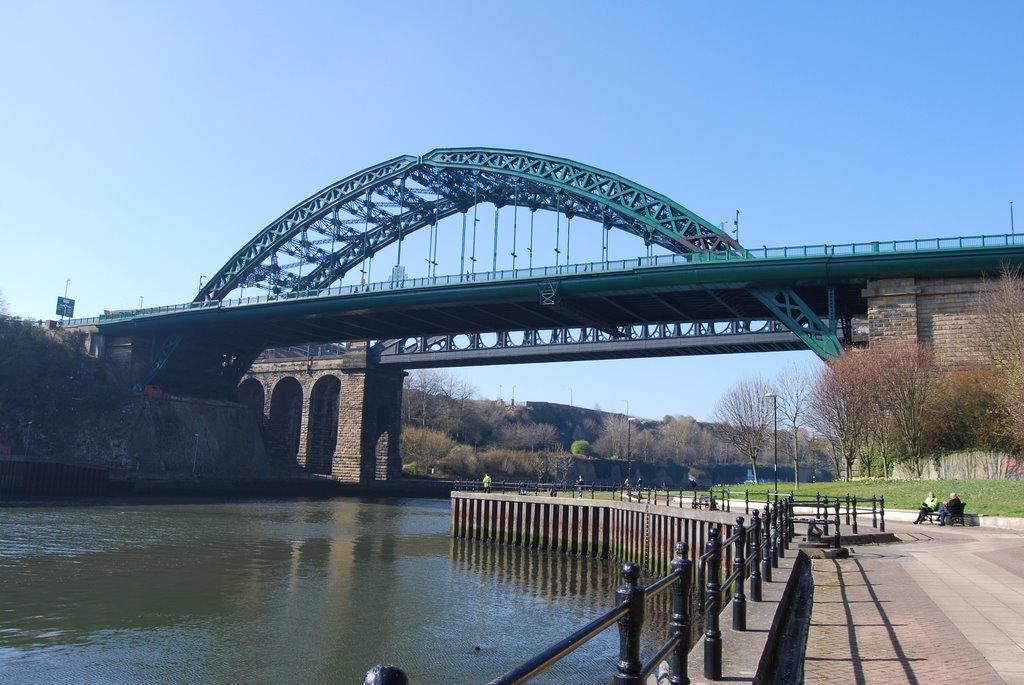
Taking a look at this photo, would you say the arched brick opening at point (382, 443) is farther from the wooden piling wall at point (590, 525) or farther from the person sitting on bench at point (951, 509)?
the person sitting on bench at point (951, 509)

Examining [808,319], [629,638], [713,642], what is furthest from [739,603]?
[808,319]

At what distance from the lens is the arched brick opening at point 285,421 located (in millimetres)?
90875

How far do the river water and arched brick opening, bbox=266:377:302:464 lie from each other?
171ft

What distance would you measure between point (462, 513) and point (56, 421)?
138ft

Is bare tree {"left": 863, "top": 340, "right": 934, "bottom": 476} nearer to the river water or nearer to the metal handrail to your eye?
the river water

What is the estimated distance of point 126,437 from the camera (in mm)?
67500

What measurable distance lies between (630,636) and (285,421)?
304 ft

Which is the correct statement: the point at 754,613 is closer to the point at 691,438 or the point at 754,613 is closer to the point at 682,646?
the point at 682,646

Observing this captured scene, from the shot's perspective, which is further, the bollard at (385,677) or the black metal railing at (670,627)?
the black metal railing at (670,627)

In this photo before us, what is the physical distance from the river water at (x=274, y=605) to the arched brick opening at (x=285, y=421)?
52.0m

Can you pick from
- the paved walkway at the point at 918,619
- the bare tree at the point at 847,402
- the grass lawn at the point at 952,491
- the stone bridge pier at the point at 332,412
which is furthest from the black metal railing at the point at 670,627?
the stone bridge pier at the point at 332,412

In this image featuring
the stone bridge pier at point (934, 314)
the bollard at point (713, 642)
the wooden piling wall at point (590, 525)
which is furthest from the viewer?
the stone bridge pier at point (934, 314)

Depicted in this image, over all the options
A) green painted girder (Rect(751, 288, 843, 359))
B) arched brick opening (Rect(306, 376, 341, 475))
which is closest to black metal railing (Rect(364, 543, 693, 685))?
green painted girder (Rect(751, 288, 843, 359))

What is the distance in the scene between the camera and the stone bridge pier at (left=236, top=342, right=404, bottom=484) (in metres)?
81.2
